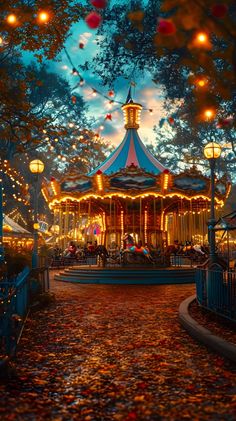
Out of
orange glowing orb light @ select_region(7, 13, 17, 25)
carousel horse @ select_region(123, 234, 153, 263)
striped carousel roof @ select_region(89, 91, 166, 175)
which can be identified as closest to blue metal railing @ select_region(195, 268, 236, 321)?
orange glowing orb light @ select_region(7, 13, 17, 25)

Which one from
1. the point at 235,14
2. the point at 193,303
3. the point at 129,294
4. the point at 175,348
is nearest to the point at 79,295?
the point at 129,294

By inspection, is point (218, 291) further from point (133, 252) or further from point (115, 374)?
point (133, 252)

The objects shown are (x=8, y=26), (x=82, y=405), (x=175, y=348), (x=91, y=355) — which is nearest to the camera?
(x=82, y=405)

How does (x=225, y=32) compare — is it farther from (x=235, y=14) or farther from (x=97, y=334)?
(x=235, y=14)

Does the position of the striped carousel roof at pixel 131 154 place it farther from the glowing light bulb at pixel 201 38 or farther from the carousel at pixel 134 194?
the glowing light bulb at pixel 201 38

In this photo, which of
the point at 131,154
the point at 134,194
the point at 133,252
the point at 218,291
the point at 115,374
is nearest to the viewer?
the point at 115,374

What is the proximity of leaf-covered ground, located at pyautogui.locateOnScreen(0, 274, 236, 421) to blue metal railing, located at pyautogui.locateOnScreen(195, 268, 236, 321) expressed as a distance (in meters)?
1.01

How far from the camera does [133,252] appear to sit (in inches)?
833

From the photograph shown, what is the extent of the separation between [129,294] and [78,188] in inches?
410

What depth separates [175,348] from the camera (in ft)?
21.7

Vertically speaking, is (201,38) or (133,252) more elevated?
(201,38)

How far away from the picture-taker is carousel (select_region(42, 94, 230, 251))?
880 inches

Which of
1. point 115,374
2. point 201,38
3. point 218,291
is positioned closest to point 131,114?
point 218,291

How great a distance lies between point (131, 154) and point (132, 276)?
9109 mm
